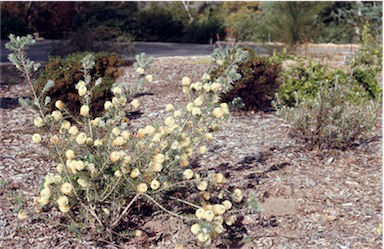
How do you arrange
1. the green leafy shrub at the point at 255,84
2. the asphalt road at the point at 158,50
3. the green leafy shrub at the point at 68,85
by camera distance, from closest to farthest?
the green leafy shrub at the point at 68,85 < the green leafy shrub at the point at 255,84 < the asphalt road at the point at 158,50

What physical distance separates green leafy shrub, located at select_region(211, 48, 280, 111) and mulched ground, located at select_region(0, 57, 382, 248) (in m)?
0.20

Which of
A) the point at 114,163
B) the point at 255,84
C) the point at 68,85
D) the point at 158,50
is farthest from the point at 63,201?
the point at 158,50

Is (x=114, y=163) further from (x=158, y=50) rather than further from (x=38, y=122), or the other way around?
(x=158, y=50)

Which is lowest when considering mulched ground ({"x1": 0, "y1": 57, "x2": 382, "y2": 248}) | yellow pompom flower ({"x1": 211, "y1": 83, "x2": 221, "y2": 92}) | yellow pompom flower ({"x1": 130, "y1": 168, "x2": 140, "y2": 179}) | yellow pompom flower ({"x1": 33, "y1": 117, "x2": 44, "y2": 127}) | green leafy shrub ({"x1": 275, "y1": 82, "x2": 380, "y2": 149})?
mulched ground ({"x1": 0, "y1": 57, "x2": 382, "y2": 248})

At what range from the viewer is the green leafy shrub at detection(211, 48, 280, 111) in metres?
6.57

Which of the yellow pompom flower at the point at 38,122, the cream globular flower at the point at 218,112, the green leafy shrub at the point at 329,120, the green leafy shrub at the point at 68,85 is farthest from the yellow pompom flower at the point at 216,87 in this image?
the green leafy shrub at the point at 68,85

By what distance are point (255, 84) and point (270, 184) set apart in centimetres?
Result: 228

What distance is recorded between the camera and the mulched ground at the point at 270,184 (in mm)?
3713

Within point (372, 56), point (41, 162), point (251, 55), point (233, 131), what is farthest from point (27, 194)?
point (372, 56)

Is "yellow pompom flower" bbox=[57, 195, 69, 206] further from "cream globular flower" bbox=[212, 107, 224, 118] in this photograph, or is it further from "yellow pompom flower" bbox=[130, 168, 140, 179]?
"cream globular flower" bbox=[212, 107, 224, 118]

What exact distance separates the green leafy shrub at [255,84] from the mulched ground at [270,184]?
20 cm

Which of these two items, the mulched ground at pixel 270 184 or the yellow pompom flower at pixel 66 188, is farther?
the mulched ground at pixel 270 184

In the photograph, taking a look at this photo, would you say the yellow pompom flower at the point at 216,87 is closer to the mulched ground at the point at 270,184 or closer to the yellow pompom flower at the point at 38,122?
the mulched ground at the point at 270,184

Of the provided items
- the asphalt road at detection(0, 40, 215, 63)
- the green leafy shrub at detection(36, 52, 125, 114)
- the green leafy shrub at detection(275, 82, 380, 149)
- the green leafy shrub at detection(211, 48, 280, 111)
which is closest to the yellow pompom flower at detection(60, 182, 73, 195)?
the green leafy shrub at detection(275, 82, 380, 149)
